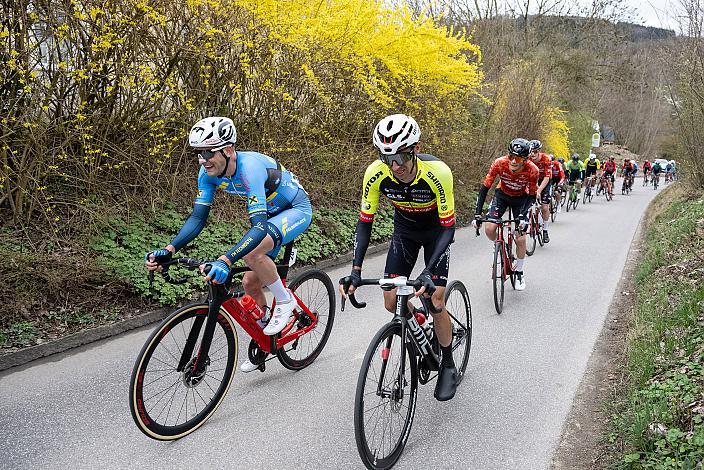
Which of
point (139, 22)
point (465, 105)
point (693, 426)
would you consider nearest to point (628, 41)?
point (465, 105)

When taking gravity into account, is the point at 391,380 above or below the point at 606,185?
above

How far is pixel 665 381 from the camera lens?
409cm

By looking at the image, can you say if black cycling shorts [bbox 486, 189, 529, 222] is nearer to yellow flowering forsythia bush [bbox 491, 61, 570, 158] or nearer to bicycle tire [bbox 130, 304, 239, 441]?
bicycle tire [bbox 130, 304, 239, 441]

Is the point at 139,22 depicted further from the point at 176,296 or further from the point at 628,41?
the point at 628,41

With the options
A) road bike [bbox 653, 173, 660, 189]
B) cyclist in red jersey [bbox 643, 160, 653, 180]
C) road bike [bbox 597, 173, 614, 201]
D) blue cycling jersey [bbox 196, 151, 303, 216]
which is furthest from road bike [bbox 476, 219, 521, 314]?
cyclist in red jersey [bbox 643, 160, 653, 180]

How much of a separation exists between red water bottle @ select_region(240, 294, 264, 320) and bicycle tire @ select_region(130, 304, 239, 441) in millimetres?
272

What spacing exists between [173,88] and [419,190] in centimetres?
519

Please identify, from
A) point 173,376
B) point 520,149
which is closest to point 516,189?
point 520,149

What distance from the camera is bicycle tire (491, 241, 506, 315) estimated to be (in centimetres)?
669

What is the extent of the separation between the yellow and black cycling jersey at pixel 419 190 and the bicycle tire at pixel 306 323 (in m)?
1.14

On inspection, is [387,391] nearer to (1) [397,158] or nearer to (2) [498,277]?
(1) [397,158]

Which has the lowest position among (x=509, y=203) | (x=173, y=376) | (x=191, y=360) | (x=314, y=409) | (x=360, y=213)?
(x=314, y=409)

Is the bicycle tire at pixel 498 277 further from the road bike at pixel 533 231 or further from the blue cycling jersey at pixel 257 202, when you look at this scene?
the road bike at pixel 533 231

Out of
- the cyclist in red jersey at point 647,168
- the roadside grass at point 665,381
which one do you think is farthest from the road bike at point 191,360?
the cyclist in red jersey at point 647,168
